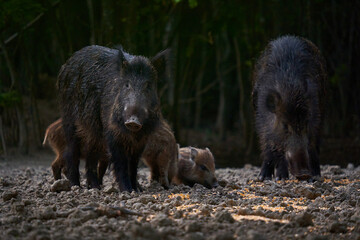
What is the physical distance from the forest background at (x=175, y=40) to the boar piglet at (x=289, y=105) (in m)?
1.65

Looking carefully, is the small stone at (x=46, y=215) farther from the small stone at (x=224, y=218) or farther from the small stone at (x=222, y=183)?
the small stone at (x=222, y=183)

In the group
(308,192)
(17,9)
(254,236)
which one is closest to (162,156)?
(308,192)

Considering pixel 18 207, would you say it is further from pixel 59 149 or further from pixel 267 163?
pixel 267 163

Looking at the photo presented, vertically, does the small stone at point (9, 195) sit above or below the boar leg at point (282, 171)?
above

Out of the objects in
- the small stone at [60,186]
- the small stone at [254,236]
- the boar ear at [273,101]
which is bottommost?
the small stone at [254,236]

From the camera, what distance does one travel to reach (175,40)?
38.7 ft

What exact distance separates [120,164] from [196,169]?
143 cm

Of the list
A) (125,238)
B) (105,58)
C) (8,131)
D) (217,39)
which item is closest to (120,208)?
(125,238)

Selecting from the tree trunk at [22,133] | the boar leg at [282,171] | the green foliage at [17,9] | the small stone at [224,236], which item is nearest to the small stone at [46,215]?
the small stone at [224,236]

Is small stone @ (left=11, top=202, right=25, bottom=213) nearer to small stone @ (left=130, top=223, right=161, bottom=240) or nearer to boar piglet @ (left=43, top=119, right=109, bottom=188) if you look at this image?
small stone @ (left=130, top=223, right=161, bottom=240)

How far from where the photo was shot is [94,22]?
8516 mm

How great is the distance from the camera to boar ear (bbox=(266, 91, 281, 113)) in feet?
19.1

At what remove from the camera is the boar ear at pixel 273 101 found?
5.84 metres

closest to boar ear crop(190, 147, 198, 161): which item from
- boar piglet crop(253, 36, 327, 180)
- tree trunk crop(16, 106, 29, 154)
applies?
boar piglet crop(253, 36, 327, 180)
